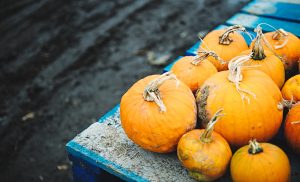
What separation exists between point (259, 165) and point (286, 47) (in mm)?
775

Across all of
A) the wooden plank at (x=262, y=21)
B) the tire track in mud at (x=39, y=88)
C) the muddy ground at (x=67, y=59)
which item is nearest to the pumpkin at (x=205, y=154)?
the wooden plank at (x=262, y=21)

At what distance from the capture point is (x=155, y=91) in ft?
4.46

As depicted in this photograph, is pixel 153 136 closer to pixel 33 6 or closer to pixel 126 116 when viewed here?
pixel 126 116

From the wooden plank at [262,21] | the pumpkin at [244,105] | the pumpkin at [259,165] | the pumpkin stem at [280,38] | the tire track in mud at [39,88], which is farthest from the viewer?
the tire track in mud at [39,88]

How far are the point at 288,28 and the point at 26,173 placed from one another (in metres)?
2.36

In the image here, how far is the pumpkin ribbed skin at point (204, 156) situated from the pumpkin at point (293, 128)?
0.29 meters

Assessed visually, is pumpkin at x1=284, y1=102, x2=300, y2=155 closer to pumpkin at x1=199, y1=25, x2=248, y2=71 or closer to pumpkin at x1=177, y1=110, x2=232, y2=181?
pumpkin at x1=177, y1=110, x2=232, y2=181

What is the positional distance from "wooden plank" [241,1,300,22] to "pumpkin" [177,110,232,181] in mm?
1748

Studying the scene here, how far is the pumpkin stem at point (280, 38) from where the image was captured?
5.49 feet

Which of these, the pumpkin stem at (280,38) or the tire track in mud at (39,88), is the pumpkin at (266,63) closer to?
the pumpkin stem at (280,38)

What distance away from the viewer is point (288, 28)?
2.41 m

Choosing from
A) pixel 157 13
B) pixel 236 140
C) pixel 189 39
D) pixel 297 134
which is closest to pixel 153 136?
pixel 236 140

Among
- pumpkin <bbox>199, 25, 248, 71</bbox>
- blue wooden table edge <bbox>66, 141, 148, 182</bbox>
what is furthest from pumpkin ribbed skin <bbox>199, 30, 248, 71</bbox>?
blue wooden table edge <bbox>66, 141, 148, 182</bbox>

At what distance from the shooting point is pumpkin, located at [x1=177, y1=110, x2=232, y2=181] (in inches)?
47.9
